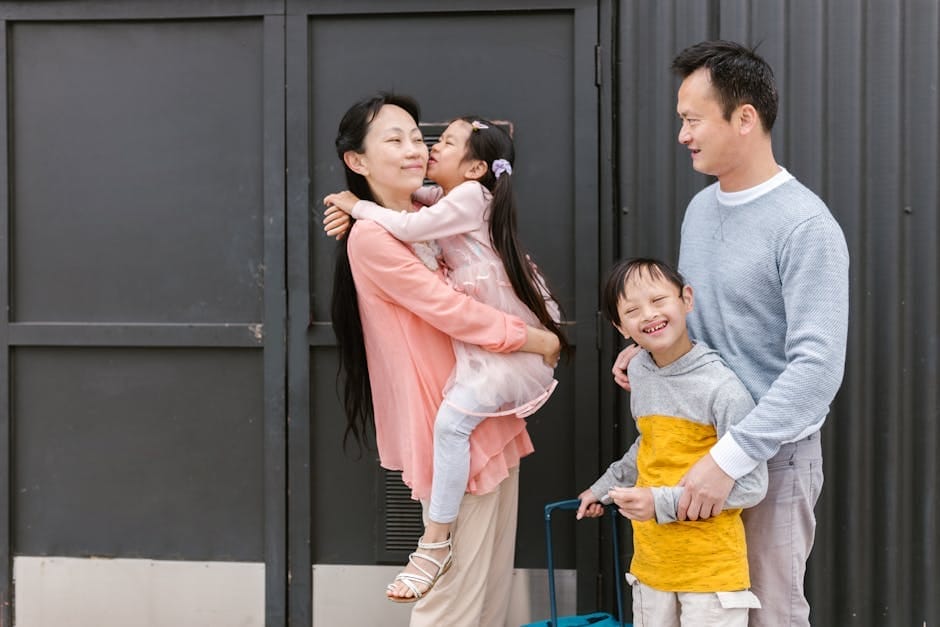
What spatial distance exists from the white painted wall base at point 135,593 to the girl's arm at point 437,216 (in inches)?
67.4

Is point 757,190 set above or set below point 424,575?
above

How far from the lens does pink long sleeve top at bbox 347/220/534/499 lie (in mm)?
2656

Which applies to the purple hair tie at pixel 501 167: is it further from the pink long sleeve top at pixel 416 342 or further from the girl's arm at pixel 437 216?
the pink long sleeve top at pixel 416 342

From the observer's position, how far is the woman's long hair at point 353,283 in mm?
2875

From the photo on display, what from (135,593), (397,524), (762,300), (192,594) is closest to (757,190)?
(762,300)

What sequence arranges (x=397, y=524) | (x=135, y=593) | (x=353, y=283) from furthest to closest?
(x=135, y=593) → (x=397, y=524) → (x=353, y=283)

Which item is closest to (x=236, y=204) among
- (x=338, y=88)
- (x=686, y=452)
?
(x=338, y=88)

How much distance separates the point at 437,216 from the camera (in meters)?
2.69

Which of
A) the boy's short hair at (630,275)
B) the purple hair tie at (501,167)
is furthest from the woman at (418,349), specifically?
the boy's short hair at (630,275)

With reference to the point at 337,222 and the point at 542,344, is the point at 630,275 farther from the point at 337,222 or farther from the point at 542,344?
the point at 337,222

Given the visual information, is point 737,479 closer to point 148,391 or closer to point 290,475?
point 290,475

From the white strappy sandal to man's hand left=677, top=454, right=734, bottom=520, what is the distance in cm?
77

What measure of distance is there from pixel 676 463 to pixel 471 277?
879mm

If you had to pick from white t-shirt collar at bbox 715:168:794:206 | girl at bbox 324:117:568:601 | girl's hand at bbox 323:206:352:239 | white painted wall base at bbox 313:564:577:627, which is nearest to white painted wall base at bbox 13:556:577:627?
white painted wall base at bbox 313:564:577:627
